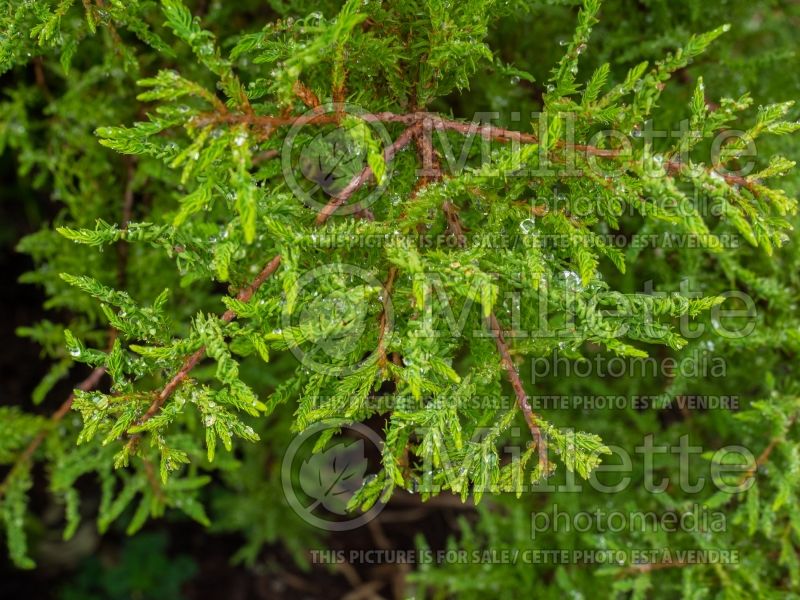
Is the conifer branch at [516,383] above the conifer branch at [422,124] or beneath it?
beneath

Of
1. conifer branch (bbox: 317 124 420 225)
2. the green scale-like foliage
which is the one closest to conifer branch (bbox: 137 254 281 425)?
the green scale-like foliage

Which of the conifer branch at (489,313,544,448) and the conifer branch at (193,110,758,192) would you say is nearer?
the conifer branch at (193,110,758,192)

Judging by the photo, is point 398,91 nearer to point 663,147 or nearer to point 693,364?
point 663,147

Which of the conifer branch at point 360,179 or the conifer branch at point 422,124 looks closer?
the conifer branch at point 422,124
